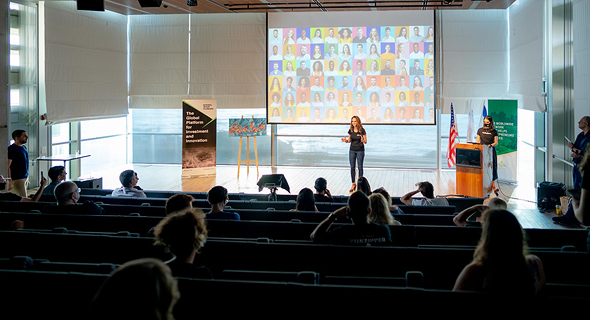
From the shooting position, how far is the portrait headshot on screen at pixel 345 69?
45.2 feet

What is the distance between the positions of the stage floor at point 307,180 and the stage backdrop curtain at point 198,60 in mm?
1815

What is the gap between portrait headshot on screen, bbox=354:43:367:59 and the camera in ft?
45.0

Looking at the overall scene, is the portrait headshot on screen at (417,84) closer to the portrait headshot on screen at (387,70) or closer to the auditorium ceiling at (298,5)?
the portrait headshot on screen at (387,70)

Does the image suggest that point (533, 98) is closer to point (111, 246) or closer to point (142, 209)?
point (142, 209)

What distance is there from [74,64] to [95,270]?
1067 centimetres

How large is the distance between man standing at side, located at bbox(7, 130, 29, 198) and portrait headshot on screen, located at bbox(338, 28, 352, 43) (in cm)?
774

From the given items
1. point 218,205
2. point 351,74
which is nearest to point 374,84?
point 351,74

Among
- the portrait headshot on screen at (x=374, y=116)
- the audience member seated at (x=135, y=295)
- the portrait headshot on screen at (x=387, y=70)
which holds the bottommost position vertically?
the audience member seated at (x=135, y=295)

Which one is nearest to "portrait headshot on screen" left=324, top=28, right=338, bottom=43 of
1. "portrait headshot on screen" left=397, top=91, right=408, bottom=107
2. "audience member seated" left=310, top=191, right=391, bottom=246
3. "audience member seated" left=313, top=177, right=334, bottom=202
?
"portrait headshot on screen" left=397, top=91, right=408, bottom=107

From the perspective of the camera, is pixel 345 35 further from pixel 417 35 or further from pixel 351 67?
pixel 417 35

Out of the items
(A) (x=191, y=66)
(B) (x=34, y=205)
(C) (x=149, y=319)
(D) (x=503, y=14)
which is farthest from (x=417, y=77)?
(C) (x=149, y=319)

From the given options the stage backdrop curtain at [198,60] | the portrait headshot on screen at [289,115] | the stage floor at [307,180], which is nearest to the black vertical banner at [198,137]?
the stage floor at [307,180]

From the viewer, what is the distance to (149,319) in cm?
150

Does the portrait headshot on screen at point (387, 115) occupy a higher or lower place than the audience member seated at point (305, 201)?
higher
